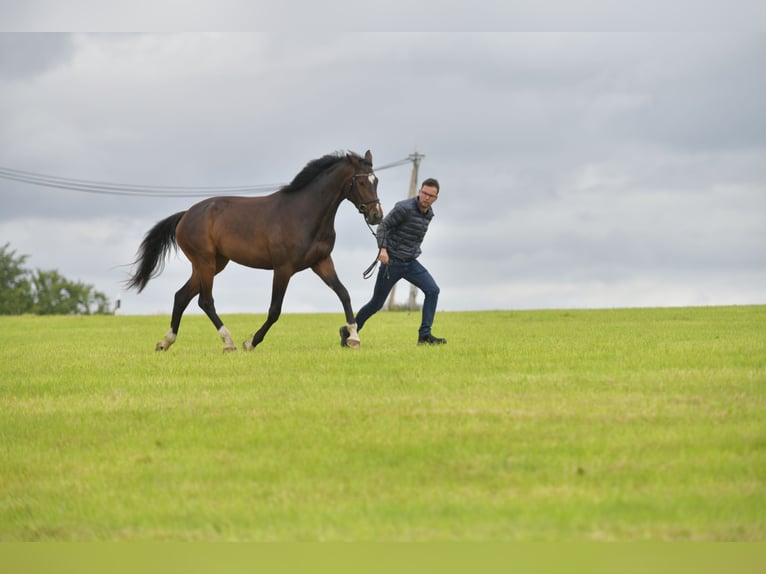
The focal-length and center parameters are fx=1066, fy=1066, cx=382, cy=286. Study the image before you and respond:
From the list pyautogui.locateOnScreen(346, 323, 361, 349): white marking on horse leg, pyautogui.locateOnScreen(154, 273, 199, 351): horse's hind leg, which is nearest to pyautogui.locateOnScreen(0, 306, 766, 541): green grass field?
pyautogui.locateOnScreen(346, 323, 361, 349): white marking on horse leg

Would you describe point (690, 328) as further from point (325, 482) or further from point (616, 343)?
point (325, 482)

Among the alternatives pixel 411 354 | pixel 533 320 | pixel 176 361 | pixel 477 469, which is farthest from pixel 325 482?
pixel 533 320

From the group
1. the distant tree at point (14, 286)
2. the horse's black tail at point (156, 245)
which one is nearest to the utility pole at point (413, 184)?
the horse's black tail at point (156, 245)

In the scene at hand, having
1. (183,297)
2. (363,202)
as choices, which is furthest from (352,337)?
(183,297)

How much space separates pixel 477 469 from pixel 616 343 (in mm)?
9372

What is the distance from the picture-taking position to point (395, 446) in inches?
328

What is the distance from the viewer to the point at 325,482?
737 cm

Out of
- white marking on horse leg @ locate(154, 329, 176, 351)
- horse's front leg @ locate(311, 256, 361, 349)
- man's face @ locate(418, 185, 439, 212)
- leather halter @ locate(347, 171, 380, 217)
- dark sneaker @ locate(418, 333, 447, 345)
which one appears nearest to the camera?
man's face @ locate(418, 185, 439, 212)

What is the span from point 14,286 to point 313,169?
84300mm

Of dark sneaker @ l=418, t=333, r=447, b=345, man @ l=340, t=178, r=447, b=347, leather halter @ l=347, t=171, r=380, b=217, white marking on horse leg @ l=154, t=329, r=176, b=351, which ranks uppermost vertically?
leather halter @ l=347, t=171, r=380, b=217

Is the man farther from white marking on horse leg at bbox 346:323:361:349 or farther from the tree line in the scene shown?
the tree line

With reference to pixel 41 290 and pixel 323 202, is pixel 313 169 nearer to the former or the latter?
pixel 323 202

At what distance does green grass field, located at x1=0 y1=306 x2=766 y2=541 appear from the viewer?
6.45 m

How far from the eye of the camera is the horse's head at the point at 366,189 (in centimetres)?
1594
